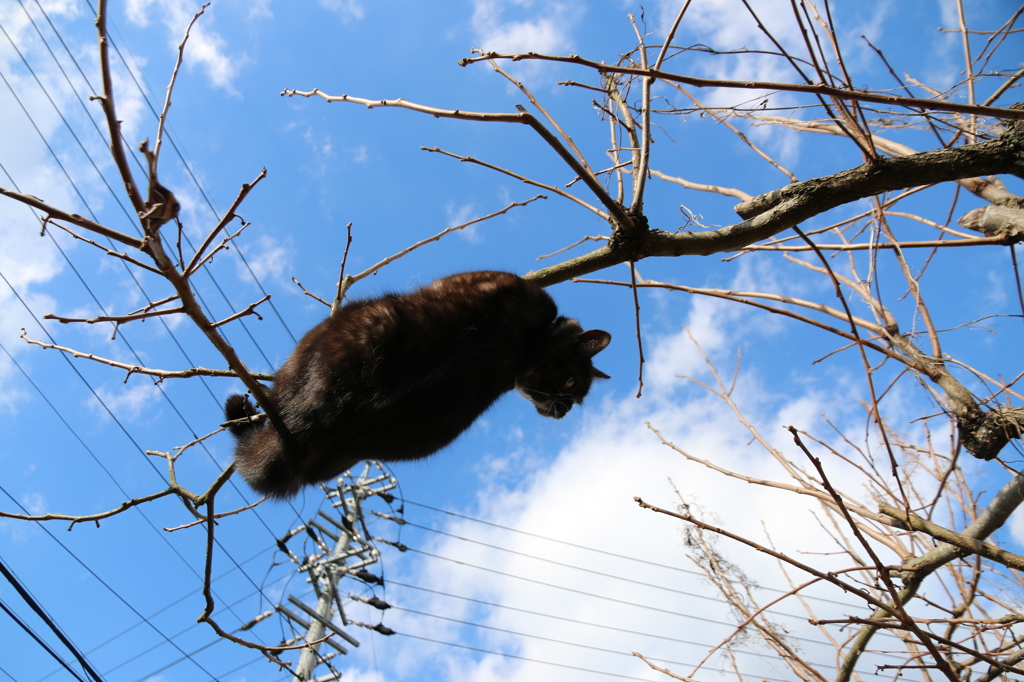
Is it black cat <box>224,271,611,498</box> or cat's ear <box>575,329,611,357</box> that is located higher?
cat's ear <box>575,329,611,357</box>

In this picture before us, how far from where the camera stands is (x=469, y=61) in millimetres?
1373

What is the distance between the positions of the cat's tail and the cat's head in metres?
1.07

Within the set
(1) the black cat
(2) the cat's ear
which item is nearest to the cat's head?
(2) the cat's ear

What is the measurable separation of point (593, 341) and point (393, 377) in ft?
3.50

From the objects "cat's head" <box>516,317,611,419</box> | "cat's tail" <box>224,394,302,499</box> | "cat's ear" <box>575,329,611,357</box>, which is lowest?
"cat's tail" <box>224,394,302,499</box>

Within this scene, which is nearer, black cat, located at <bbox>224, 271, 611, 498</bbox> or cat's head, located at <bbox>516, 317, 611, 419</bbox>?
black cat, located at <bbox>224, 271, 611, 498</bbox>

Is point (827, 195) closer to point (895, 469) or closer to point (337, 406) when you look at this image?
point (895, 469)

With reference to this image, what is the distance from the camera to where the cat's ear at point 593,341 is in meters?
2.90

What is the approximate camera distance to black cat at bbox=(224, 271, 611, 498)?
2258 mm

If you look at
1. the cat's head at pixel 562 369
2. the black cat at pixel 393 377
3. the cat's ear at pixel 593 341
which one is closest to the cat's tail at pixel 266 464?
the black cat at pixel 393 377

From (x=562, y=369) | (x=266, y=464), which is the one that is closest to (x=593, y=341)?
(x=562, y=369)

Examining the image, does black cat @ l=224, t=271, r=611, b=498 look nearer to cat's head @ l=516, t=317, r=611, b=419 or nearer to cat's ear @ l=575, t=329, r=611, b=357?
cat's head @ l=516, t=317, r=611, b=419

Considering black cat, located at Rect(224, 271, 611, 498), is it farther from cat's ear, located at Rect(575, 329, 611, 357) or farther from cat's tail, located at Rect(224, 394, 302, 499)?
cat's ear, located at Rect(575, 329, 611, 357)

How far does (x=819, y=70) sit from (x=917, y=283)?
164 centimetres
